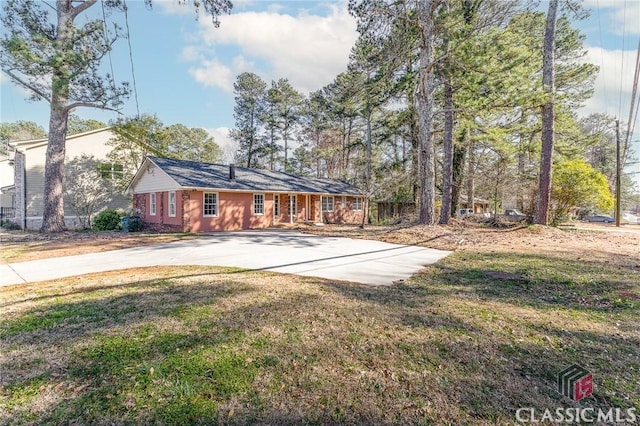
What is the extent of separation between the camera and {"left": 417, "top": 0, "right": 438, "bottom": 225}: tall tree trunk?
12039 millimetres

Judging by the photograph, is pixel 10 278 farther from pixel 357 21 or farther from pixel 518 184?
pixel 518 184

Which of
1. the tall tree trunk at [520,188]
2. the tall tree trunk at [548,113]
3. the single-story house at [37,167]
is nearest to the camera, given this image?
the tall tree trunk at [548,113]

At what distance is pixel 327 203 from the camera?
22.2 meters

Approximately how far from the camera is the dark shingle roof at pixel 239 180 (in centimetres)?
1581

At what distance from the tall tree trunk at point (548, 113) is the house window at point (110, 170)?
966 inches

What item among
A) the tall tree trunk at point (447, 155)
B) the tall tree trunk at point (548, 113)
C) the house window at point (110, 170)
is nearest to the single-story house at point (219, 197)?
the house window at point (110, 170)

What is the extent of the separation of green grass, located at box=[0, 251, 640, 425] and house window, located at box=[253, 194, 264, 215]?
12.8m

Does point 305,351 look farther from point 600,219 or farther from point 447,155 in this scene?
point 600,219

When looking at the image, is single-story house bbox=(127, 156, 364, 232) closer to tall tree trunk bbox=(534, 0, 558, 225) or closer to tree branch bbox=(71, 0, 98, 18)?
tree branch bbox=(71, 0, 98, 18)

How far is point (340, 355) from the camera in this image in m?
2.87

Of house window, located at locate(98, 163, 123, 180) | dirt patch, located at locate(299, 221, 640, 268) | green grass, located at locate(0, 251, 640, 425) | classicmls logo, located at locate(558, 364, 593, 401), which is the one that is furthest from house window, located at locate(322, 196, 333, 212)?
classicmls logo, located at locate(558, 364, 593, 401)

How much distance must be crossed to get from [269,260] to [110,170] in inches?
723

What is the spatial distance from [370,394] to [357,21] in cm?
1304

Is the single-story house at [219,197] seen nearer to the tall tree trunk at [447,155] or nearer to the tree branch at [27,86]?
the tree branch at [27,86]
